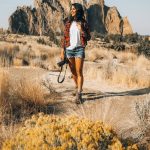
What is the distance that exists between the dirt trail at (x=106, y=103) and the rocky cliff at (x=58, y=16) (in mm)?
43773

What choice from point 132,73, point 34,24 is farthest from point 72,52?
point 34,24

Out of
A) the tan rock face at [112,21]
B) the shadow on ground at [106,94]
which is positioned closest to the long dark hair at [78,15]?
the shadow on ground at [106,94]

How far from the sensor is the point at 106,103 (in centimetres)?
918

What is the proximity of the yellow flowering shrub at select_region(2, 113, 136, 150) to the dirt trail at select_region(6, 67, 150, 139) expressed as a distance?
44.4 inches

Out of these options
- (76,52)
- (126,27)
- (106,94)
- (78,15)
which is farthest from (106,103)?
(126,27)

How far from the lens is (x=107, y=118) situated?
7254mm

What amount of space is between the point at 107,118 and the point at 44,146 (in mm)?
2472

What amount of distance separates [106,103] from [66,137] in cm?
409

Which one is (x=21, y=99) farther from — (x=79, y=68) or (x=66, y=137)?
(x=66, y=137)

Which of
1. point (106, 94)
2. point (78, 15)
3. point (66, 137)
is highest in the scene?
point (78, 15)

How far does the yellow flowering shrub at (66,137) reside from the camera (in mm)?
5086

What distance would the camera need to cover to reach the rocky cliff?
74200 mm

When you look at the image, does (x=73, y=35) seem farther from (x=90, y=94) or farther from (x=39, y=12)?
(x=39, y=12)

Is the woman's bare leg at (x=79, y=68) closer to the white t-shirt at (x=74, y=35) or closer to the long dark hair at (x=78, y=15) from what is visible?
the white t-shirt at (x=74, y=35)
